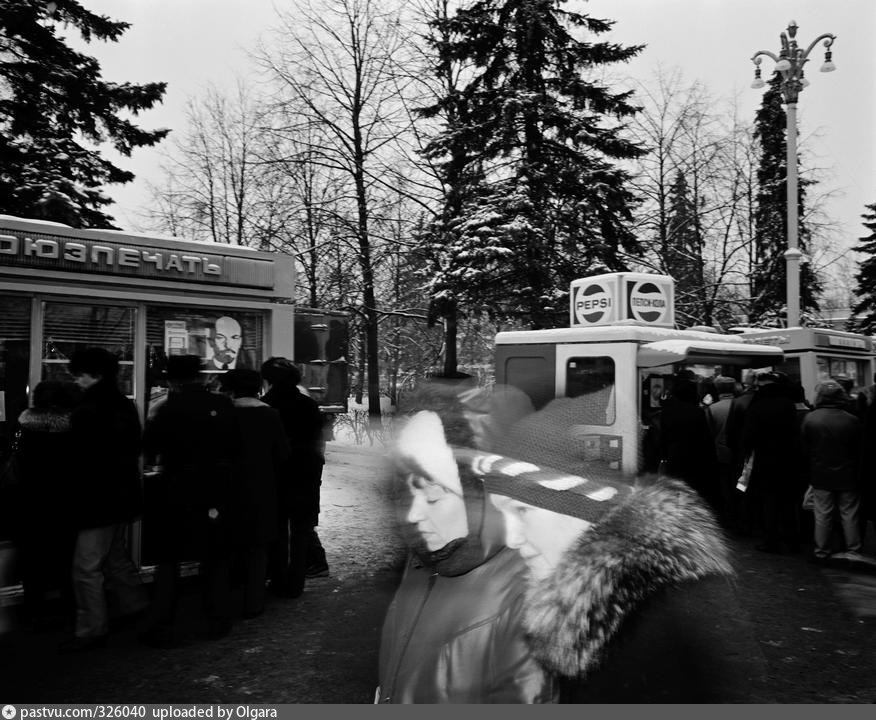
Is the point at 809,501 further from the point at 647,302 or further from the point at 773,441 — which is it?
the point at 647,302

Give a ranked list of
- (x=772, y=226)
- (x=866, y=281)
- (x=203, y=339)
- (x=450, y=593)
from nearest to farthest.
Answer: (x=450, y=593), (x=203, y=339), (x=772, y=226), (x=866, y=281)

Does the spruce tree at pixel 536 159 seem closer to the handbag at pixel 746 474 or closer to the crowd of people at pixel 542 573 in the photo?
the handbag at pixel 746 474

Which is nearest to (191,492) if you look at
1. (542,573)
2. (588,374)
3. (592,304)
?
(542,573)

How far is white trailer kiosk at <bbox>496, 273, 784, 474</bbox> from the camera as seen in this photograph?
26.8 feet

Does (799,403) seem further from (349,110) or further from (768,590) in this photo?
(349,110)

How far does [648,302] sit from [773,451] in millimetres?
2692

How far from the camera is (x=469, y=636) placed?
1.68 m

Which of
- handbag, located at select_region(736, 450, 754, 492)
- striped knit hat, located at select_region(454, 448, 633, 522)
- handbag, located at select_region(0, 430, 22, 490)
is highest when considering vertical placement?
striped knit hat, located at select_region(454, 448, 633, 522)

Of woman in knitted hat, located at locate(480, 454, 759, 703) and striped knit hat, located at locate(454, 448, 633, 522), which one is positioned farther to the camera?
striped knit hat, located at locate(454, 448, 633, 522)

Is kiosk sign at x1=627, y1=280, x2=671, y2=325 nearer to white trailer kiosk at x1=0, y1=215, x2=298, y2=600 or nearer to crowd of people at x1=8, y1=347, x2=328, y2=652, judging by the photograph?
white trailer kiosk at x1=0, y1=215, x2=298, y2=600

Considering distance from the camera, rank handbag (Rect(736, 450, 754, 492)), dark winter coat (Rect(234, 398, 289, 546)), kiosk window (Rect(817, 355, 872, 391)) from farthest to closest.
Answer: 1. kiosk window (Rect(817, 355, 872, 391))
2. handbag (Rect(736, 450, 754, 492))
3. dark winter coat (Rect(234, 398, 289, 546))

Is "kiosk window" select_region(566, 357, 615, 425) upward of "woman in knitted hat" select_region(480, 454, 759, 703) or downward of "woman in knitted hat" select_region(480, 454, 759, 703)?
upward

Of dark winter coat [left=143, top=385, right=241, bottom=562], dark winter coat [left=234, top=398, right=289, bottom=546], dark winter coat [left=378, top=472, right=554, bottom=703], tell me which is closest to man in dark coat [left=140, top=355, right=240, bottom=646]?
dark winter coat [left=143, top=385, right=241, bottom=562]

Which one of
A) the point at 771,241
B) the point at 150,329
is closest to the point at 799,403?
the point at 150,329
